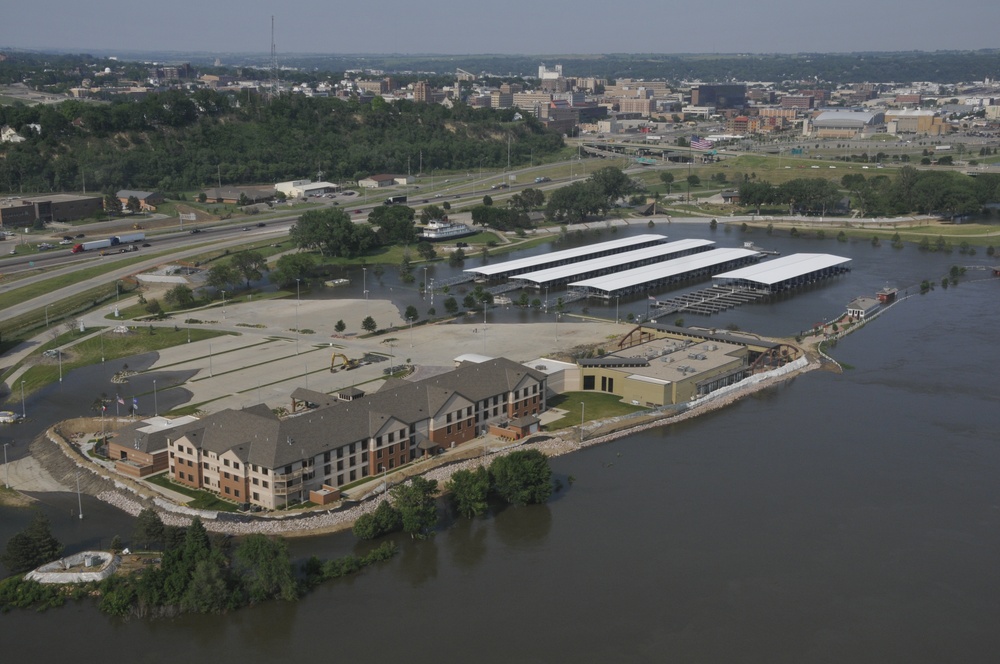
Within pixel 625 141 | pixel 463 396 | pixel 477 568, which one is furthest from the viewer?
pixel 625 141

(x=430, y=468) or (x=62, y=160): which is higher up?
(x=62, y=160)

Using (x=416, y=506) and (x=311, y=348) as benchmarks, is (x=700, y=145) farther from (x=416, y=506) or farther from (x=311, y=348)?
(x=416, y=506)

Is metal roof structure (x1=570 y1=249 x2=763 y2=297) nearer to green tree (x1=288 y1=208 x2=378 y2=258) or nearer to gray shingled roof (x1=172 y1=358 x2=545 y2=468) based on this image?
green tree (x1=288 y1=208 x2=378 y2=258)

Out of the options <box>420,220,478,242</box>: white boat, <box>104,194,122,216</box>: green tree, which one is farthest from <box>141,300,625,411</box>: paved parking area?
<box>104,194,122,216</box>: green tree

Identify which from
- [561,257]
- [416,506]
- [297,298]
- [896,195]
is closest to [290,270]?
[297,298]

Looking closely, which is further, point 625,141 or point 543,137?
point 625,141

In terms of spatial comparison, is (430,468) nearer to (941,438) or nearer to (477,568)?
(477,568)

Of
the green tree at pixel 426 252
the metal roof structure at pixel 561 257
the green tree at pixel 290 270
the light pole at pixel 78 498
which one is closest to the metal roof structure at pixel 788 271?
the metal roof structure at pixel 561 257

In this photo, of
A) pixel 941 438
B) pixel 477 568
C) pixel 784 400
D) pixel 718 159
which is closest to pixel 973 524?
pixel 941 438
